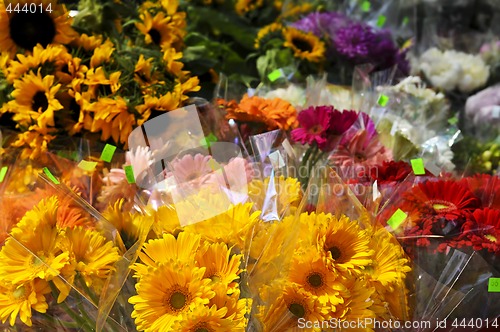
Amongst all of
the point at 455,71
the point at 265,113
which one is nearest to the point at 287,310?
the point at 265,113

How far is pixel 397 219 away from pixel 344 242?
6.1 inches

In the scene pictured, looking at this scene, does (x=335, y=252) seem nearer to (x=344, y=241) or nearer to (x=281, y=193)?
(x=344, y=241)

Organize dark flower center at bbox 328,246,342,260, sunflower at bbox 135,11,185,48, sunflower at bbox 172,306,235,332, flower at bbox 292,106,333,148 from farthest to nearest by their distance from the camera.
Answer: sunflower at bbox 135,11,185,48 → flower at bbox 292,106,333,148 → dark flower center at bbox 328,246,342,260 → sunflower at bbox 172,306,235,332

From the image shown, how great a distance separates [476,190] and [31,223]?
75 cm

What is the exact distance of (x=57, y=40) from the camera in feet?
4.05

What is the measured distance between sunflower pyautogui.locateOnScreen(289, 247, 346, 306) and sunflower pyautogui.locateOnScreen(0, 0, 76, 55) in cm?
79

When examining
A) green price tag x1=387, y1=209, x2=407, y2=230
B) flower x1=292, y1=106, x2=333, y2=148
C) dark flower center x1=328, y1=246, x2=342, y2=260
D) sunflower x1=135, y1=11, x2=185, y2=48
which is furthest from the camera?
sunflower x1=135, y1=11, x2=185, y2=48

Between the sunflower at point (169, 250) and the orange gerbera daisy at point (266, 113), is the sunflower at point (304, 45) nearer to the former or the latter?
the orange gerbera daisy at point (266, 113)

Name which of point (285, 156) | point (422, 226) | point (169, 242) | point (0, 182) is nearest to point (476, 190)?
point (422, 226)

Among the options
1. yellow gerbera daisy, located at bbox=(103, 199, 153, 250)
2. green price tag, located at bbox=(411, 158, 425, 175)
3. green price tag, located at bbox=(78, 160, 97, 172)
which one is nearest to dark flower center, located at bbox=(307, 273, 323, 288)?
yellow gerbera daisy, located at bbox=(103, 199, 153, 250)

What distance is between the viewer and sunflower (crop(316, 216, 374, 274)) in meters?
0.77

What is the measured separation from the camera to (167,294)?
70 centimetres

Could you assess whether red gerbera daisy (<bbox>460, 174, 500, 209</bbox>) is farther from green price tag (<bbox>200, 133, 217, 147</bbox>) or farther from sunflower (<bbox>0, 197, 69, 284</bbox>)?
sunflower (<bbox>0, 197, 69, 284</bbox>)

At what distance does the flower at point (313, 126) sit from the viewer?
1.13m
